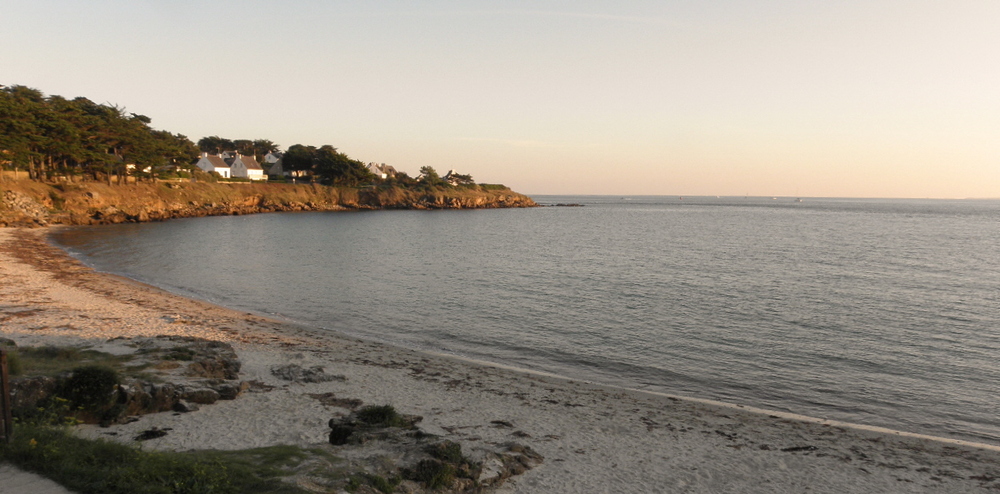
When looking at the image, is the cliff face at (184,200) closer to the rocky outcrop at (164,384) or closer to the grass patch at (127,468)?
the rocky outcrop at (164,384)

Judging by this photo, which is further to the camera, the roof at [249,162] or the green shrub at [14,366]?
the roof at [249,162]

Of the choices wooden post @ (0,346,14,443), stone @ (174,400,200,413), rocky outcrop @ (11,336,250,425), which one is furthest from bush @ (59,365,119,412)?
wooden post @ (0,346,14,443)

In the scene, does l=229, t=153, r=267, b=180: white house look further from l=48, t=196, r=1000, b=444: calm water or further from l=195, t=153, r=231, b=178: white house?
l=48, t=196, r=1000, b=444: calm water

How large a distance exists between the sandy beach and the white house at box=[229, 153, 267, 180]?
135469 mm

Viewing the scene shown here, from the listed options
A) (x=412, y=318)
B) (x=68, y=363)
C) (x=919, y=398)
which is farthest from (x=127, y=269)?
(x=919, y=398)

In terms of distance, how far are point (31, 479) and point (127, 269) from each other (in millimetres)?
40603

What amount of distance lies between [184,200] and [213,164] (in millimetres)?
37367

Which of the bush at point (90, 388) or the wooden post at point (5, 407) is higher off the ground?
the wooden post at point (5, 407)

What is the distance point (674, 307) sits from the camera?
3216cm

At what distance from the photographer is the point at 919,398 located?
18562 millimetres

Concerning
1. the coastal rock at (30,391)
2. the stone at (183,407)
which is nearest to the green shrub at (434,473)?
the stone at (183,407)

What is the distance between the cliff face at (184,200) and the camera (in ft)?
236

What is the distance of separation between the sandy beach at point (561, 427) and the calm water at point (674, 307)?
2.17m

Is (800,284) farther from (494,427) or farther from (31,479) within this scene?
(31,479)
